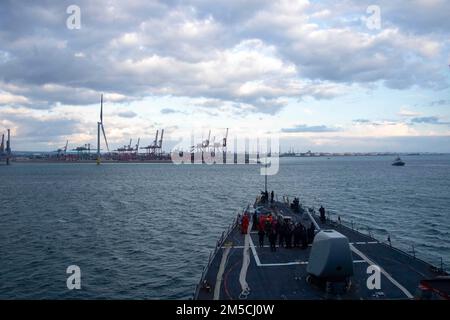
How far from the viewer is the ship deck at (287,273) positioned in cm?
1352

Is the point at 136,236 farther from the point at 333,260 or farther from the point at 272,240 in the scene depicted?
the point at 333,260

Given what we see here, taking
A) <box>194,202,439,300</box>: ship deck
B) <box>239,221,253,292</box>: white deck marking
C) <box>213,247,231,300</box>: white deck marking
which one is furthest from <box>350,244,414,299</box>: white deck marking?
<box>213,247,231,300</box>: white deck marking

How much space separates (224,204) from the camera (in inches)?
2429

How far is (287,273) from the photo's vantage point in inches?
624

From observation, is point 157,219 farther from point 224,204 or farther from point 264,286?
point 264,286

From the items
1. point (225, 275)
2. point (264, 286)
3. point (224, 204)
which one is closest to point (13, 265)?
point (225, 275)

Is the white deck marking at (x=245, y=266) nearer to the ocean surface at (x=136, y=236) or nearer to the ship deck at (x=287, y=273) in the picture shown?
the ship deck at (x=287, y=273)

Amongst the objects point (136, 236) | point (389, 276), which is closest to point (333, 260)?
point (389, 276)

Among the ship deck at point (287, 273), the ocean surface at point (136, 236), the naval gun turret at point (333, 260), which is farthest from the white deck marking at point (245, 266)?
the ocean surface at point (136, 236)

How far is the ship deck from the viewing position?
13.5 m

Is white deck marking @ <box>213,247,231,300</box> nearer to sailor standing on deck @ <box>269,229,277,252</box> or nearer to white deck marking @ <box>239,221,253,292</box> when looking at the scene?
white deck marking @ <box>239,221,253,292</box>

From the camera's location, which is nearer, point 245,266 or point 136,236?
point 245,266

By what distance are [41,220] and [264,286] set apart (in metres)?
40.6
